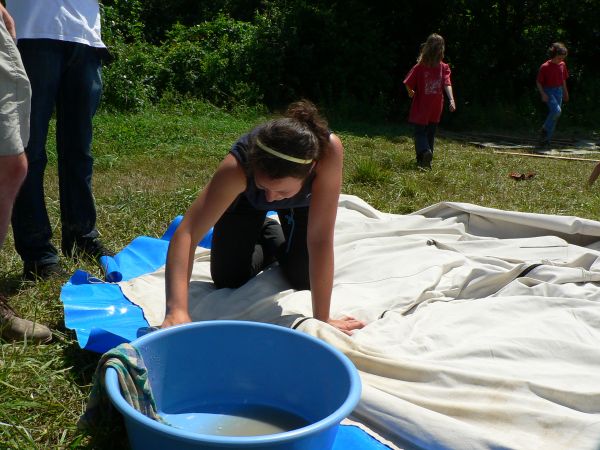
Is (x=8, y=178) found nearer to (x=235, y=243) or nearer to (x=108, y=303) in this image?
(x=108, y=303)

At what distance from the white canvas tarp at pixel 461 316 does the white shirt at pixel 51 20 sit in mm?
1103

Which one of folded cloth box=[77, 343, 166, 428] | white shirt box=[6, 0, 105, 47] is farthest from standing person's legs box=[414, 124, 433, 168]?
folded cloth box=[77, 343, 166, 428]

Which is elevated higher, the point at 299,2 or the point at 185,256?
the point at 299,2

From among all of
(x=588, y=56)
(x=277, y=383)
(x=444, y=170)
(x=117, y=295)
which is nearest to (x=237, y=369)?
(x=277, y=383)

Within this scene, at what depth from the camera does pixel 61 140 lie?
3.09 metres

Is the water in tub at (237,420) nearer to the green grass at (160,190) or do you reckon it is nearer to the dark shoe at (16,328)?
the green grass at (160,190)

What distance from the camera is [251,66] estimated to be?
10.8 meters

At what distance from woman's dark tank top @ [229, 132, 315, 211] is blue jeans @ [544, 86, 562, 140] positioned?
7.78m

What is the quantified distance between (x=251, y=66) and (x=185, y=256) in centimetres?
906

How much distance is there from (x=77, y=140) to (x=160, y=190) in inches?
67.7

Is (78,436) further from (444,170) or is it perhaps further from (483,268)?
(444,170)

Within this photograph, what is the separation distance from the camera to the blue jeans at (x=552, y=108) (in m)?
9.60

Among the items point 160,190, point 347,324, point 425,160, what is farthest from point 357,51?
point 347,324

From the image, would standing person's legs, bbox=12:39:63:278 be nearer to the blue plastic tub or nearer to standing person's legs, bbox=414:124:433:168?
the blue plastic tub
